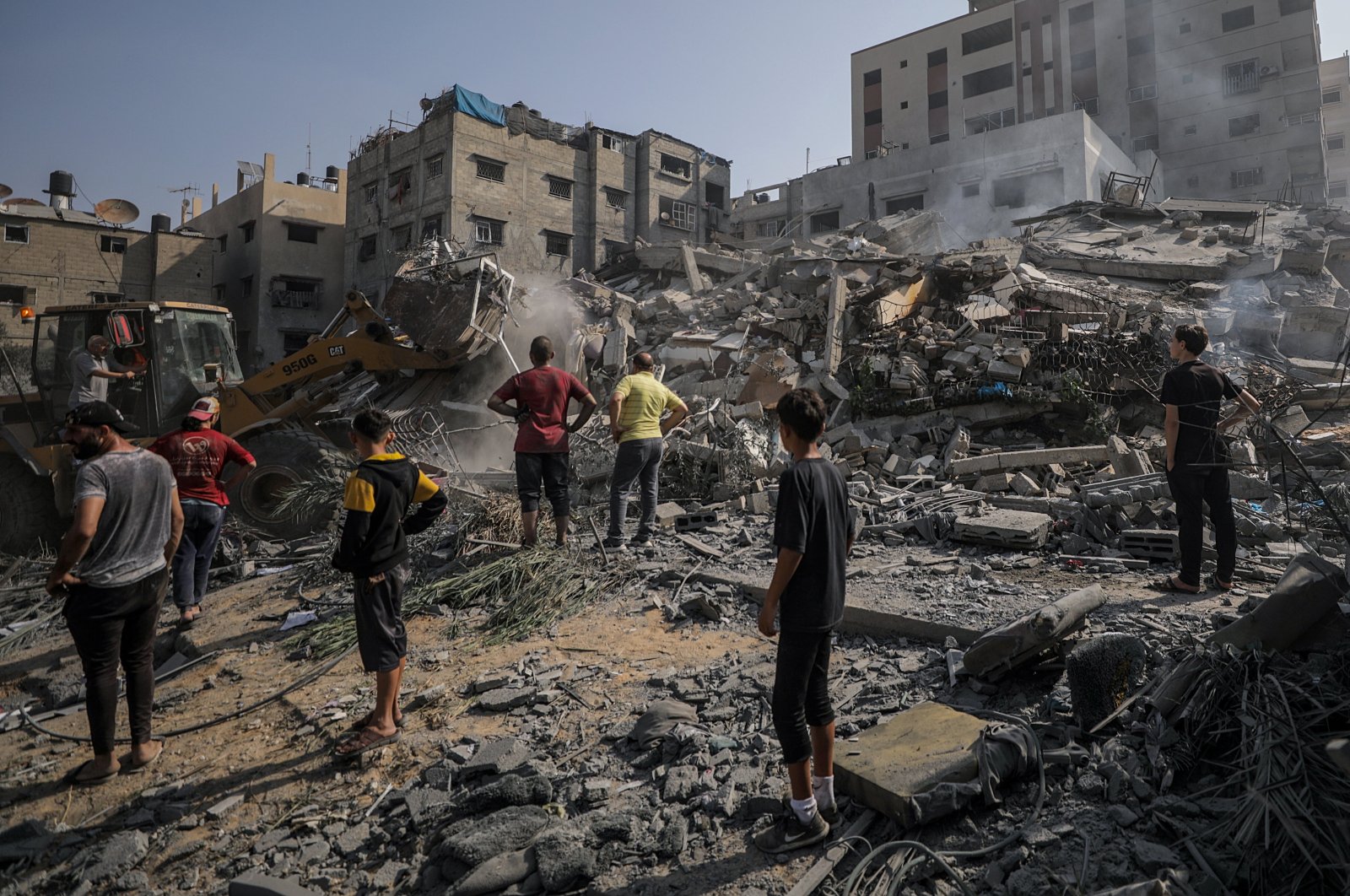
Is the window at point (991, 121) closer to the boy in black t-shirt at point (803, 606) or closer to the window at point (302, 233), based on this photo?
the window at point (302, 233)

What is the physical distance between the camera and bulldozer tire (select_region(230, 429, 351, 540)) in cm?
782

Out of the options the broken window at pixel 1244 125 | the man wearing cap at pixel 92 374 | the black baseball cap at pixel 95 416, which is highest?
the broken window at pixel 1244 125

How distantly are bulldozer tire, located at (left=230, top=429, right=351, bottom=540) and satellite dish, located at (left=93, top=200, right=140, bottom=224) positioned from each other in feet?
52.8

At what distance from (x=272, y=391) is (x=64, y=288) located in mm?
23356

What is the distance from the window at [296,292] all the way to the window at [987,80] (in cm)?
3255

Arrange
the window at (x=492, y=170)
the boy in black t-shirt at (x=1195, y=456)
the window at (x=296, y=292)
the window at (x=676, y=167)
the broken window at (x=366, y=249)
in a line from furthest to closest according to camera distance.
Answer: the window at (x=676, y=167), the broken window at (x=366, y=249), the window at (x=296, y=292), the window at (x=492, y=170), the boy in black t-shirt at (x=1195, y=456)

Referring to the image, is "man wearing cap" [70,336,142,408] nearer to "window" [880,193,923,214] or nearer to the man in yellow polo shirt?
the man in yellow polo shirt

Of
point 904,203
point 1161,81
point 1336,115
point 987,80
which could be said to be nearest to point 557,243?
point 904,203

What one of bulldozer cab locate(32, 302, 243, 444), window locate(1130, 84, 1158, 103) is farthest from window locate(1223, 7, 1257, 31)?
bulldozer cab locate(32, 302, 243, 444)

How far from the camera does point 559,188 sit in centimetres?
3019

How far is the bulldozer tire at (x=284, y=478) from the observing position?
782 cm

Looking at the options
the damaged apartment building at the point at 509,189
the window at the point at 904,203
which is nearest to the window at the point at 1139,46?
the window at the point at 904,203

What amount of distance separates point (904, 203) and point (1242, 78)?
20512 mm

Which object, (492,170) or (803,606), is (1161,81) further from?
(803,606)
